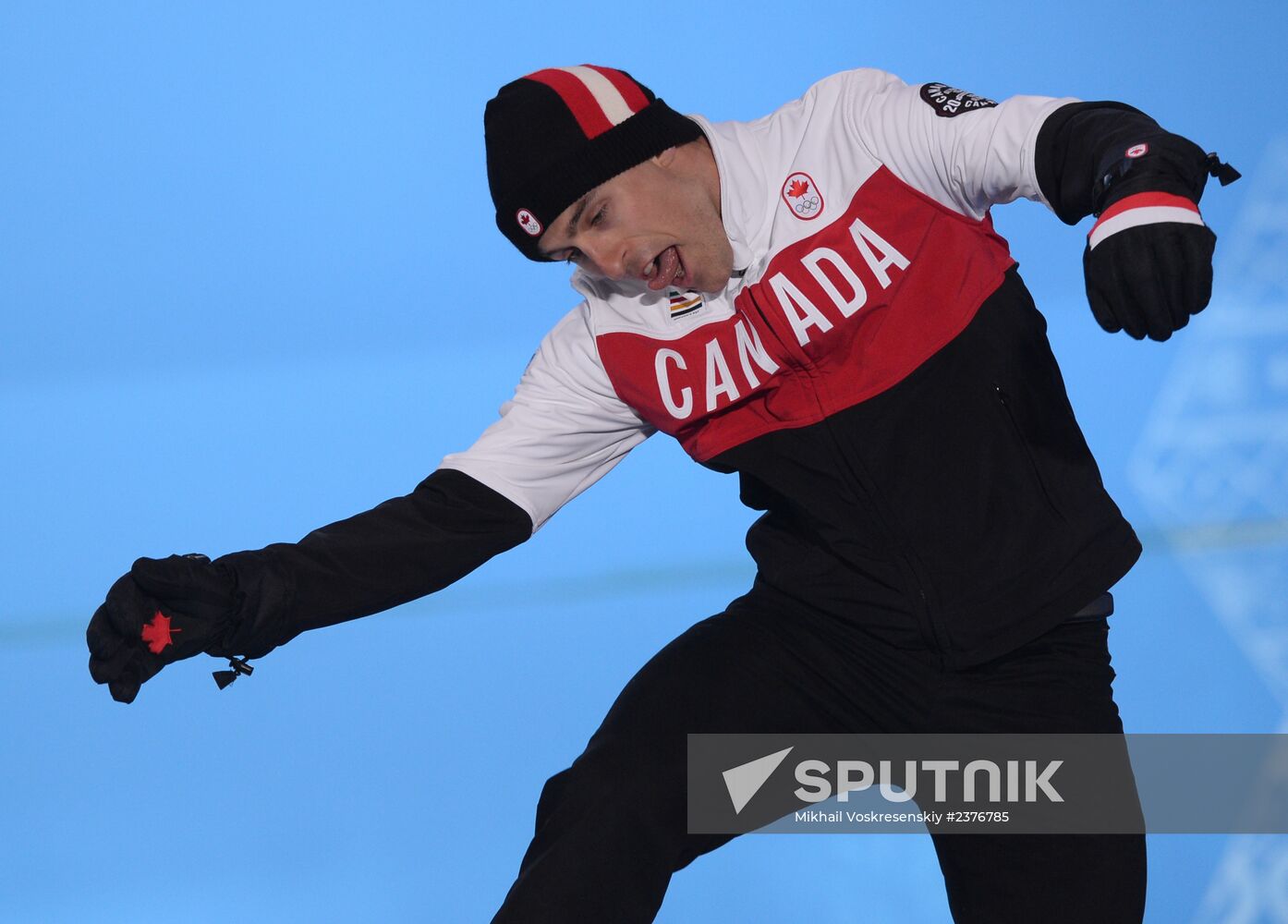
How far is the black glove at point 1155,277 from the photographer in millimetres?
1045

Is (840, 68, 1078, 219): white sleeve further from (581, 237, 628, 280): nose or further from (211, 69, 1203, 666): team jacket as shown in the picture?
(581, 237, 628, 280): nose

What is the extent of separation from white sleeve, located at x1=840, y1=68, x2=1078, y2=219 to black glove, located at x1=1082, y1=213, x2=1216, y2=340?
0.64 ft

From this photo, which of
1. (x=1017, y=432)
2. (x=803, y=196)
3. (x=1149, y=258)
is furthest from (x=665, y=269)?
(x=1149, y=258)

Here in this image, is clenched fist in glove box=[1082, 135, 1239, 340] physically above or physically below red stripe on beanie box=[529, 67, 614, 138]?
below

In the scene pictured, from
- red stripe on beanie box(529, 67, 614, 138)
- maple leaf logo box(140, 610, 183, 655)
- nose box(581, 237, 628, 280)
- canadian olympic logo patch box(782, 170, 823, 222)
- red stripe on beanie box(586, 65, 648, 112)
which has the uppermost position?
red stripe on beanie box(586, 65, 648, 112)

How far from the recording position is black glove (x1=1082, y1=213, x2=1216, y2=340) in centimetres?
104

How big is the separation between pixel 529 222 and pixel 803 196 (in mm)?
258

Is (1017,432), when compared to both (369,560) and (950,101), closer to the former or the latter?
(950,101)

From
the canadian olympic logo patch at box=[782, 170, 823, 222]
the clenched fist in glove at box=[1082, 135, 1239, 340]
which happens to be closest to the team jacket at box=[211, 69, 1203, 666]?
the canadian olympic logo patch at box=[782, 170, 823, 222]

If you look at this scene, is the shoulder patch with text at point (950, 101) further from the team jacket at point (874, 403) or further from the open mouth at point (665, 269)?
the open mouth at point (665, 269)

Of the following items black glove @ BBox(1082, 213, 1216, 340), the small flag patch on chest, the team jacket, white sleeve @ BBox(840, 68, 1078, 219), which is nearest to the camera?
black glove @ BBox(1082, 213, 1216, 340)

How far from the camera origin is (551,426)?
1.55 meters

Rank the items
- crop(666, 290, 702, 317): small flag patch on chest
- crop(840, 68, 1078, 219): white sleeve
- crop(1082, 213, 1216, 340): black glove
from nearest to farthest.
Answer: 1. crop(1082, 213, 1216, 340): black glove
2. crop(840, 68, 1078, 219): white sleeve
3. crop(666, 290, 702, 317): small flag patch on chest

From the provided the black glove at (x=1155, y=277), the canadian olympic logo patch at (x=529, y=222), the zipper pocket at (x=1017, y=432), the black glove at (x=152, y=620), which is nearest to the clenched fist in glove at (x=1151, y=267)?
the black glove at (x=1155, y=277)
